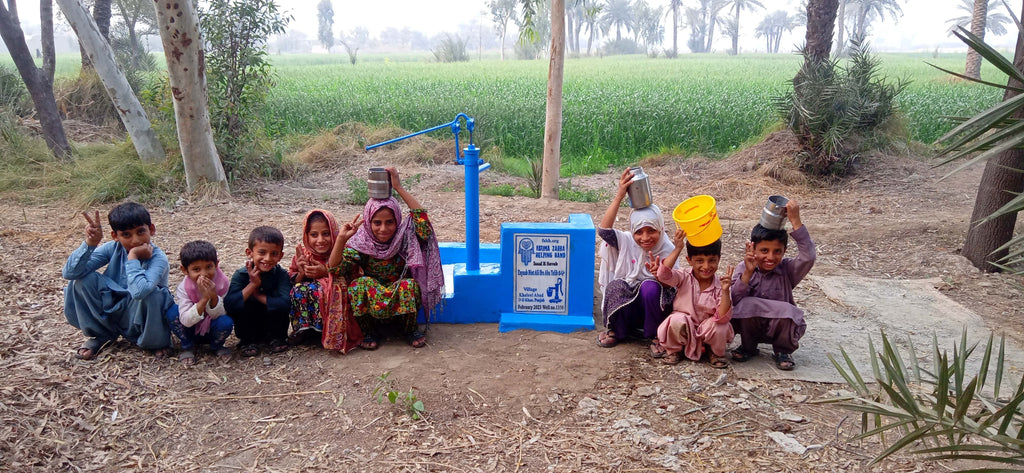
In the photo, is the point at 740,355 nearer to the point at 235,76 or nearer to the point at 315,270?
the point at 315,270

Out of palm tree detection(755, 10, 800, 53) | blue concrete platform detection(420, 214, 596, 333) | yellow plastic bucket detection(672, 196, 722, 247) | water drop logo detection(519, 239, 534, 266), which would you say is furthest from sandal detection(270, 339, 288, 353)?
palm tree detection(755, 10, 800, 53)

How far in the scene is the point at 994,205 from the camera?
5.25m

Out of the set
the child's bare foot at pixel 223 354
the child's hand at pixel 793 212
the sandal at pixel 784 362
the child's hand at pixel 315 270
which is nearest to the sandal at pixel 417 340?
the child's hand at pixel 315 270

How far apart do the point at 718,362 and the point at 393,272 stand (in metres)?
1.83

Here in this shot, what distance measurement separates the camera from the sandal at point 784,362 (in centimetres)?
361

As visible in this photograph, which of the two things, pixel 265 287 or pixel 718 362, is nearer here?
pixel 718 362

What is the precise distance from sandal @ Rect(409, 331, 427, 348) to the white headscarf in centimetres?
108

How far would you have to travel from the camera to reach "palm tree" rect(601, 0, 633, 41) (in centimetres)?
8075

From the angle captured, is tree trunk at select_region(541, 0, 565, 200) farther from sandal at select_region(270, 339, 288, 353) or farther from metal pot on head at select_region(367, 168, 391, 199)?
sandal at select_region(270, 339, 288, 353)

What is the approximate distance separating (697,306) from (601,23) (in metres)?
85.1

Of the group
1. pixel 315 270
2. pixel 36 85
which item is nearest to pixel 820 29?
pixel 315 270

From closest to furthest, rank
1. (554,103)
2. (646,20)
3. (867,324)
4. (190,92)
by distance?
1. (867,324)
2. (190,92)
3. (554,103)
4. (646,20)

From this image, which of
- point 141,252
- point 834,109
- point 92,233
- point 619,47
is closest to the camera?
point 92,233

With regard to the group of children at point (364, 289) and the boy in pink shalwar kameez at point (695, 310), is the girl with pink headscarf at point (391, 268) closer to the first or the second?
the group of children at point (364, 289)
